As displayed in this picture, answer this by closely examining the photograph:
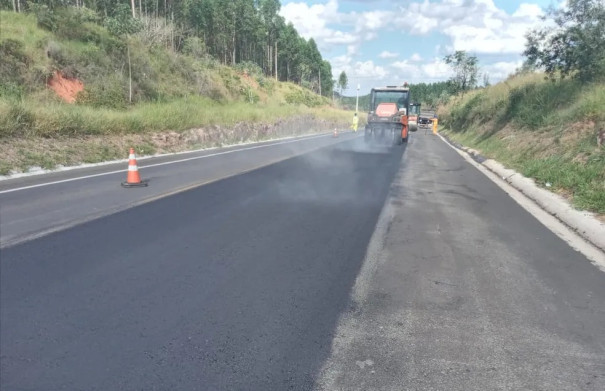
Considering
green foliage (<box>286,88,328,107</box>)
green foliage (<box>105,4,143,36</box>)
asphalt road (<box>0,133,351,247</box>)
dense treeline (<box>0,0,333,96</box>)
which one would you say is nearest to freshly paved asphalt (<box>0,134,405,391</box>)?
asphalt road (<box>0,133,351,247</box>)

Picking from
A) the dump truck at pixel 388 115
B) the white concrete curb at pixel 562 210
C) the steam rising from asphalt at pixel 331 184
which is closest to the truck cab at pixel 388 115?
the dump truck at pixel 388 115

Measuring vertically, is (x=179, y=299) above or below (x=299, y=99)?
below

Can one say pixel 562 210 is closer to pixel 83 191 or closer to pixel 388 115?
pixel 83 191

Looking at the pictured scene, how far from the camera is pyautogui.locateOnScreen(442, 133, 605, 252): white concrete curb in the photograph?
646 centimetres

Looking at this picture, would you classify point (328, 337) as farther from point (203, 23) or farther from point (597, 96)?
point (203, 23)

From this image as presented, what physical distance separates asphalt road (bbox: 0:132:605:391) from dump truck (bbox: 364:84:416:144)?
56.6 ft

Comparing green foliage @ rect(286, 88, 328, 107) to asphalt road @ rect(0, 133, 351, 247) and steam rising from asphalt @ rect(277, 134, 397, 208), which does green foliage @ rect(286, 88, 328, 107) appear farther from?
asphalt road @ rect(0, 133, 351, 247)

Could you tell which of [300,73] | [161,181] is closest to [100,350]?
[161,181]

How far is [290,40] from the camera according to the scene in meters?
95.4

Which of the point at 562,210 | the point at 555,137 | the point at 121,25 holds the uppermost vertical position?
the point at 121,25

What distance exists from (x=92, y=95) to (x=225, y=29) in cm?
5658

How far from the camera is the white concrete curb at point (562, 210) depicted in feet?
21.2

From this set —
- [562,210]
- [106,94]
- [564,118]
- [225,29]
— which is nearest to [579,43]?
[564,118]

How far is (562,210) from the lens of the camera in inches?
314
